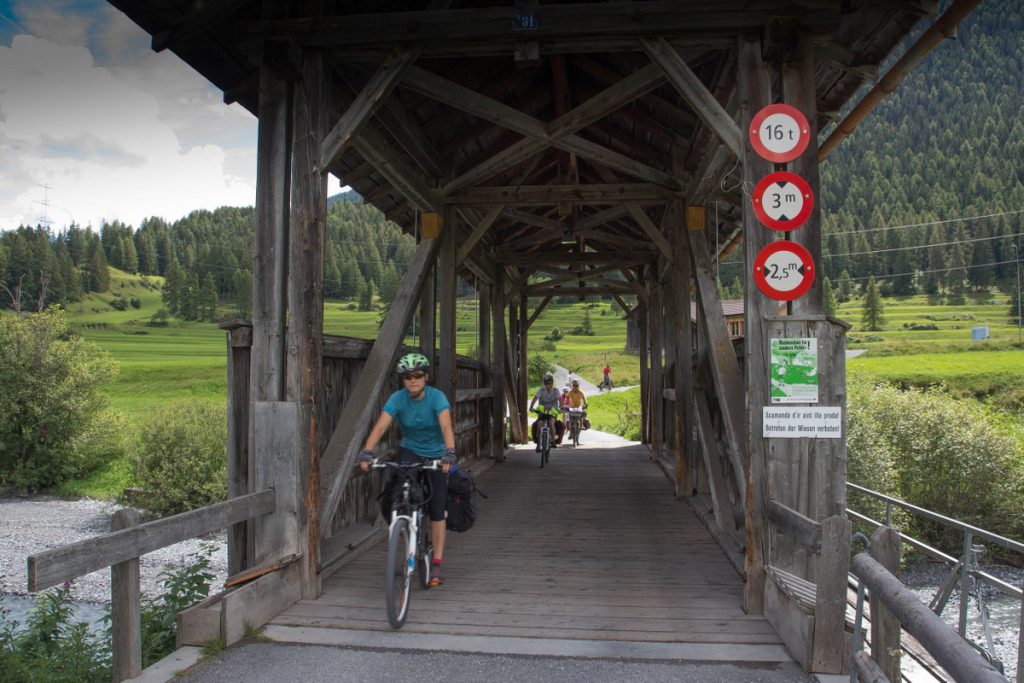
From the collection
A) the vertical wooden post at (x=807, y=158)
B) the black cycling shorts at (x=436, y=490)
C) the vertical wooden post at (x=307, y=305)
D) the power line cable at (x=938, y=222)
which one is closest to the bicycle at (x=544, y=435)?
the black cycling shorts at (x=436, y=490)

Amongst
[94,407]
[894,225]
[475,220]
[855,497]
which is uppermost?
[894,225]

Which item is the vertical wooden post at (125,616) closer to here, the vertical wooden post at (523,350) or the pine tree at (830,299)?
the vertical wooden post at (523,350)

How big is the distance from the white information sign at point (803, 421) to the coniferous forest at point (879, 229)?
55527mm

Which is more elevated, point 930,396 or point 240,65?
point 240,65

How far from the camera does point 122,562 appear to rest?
3328 mm

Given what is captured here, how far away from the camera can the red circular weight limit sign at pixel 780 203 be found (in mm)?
4566

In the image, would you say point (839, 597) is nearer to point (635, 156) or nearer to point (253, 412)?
point (253, 412)

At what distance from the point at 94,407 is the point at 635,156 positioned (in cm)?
2418

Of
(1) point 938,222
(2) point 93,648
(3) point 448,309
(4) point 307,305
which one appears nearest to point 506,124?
(4) point 307,305

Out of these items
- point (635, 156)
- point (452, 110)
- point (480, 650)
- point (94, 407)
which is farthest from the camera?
point (94, 407)

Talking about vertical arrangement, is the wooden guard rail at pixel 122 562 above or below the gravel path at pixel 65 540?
above

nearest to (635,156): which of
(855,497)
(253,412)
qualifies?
(253,412)

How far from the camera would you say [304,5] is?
531 centimetres

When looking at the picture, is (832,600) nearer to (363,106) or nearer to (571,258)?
(363,106)
